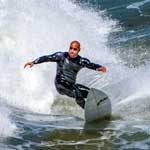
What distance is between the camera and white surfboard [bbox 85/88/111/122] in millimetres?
11203

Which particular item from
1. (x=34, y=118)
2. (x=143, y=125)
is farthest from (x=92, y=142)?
(x=34, y=118)

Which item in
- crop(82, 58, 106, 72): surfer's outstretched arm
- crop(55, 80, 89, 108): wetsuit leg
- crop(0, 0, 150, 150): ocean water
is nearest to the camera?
crop(0, 0, 150, 150): ocean water

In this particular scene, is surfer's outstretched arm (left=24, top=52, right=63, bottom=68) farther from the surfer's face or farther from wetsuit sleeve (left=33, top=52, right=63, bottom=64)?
the surfer's face

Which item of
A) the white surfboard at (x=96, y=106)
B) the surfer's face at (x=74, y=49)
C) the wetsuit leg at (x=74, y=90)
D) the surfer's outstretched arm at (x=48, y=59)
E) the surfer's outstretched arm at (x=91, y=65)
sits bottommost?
the white surfboard at (x=96, y=106)

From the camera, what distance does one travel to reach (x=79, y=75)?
16.5 metres

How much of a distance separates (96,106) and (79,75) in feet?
17.0

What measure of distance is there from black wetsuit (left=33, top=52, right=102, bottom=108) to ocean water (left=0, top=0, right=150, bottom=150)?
608mm

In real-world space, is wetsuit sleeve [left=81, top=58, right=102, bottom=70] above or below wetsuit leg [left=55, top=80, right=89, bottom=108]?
above

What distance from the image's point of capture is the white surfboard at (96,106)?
1120 cm

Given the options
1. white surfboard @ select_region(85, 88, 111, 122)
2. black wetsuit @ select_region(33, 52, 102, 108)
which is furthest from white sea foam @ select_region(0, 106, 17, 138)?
white surfboard @ select_region(85, 88, 111, 122)

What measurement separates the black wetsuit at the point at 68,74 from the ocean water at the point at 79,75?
0.61 m

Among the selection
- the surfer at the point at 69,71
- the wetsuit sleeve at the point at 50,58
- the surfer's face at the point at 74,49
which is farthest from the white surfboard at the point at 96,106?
the wetsuit sleeve at the point at 50,58

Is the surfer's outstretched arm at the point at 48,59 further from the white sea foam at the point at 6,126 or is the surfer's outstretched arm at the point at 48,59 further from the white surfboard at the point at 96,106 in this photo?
the white sea foam at the point at 6,126

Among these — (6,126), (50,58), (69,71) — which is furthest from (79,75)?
(6,126)
